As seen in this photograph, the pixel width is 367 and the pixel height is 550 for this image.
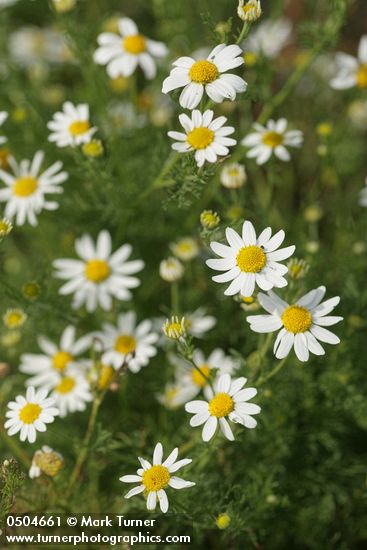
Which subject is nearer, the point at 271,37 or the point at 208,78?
the point at 208,78

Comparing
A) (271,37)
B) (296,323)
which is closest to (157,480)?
(296,323)

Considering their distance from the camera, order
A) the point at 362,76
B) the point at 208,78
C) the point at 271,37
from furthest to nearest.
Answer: the point at 271,37
the point at 362,76
the point at 208,78

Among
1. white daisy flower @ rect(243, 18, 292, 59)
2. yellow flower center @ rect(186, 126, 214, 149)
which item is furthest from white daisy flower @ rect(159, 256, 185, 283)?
white daisy flower @ rect(243, 18, 292, 59)

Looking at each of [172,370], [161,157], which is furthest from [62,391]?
[161,157]

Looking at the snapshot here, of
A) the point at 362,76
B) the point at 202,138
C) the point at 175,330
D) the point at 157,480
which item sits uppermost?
the point at 362,76

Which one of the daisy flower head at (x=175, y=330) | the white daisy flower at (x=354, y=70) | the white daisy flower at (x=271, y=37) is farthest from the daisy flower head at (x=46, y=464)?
the white daisy flower at (x=271, y=37)

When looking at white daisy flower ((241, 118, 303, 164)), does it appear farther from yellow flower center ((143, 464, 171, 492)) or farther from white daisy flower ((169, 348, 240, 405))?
yellow flower center ((143, 464, 171, 492))


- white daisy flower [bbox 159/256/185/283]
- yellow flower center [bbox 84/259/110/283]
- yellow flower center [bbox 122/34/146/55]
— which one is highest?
yellow flower center [bbox 122/34/146/55]

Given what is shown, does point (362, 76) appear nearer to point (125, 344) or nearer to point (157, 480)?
point (125, 344)
